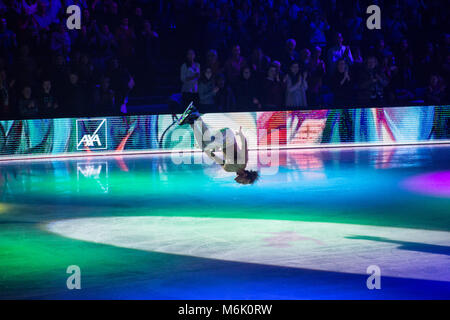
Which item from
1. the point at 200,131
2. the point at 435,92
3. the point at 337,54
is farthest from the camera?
the point at 435,92

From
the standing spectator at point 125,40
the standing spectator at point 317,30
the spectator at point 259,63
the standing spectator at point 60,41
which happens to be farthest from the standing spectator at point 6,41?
the standing spectator at point 317,30

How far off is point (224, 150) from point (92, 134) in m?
11.2

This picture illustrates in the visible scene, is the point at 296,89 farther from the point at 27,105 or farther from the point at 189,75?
the point at 27,105

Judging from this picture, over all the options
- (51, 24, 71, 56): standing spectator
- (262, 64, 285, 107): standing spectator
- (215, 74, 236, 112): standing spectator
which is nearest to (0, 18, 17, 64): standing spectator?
(51, 24, 71, 56): standing spectator

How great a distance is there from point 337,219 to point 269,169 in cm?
583

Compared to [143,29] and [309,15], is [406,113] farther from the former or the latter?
[143,29]

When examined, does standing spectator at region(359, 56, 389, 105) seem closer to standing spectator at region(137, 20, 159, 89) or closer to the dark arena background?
the dark arena background

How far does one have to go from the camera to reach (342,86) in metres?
19.8

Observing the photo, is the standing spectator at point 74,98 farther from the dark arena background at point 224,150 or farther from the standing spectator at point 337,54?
the standing spectator at point 337,54

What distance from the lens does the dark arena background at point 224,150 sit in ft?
22.6

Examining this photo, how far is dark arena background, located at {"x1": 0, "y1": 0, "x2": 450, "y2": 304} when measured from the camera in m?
6.88

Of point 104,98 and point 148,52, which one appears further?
point 148,52

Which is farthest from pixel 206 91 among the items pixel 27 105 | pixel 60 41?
pixel 27 105
